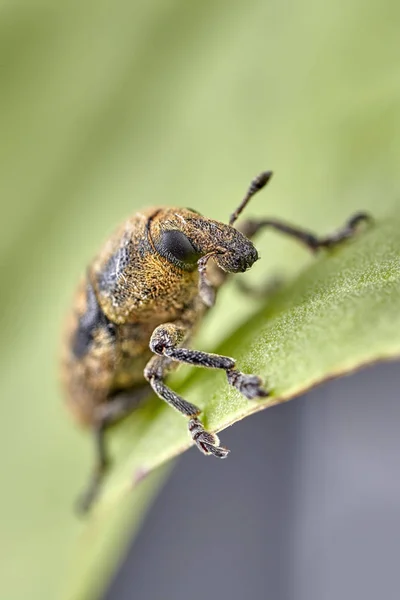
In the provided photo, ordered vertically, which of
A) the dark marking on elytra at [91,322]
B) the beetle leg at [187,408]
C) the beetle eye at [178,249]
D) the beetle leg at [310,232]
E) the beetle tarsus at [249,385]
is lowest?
the dark marking on elytra at [91,322]

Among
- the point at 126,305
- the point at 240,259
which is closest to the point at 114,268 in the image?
the point at 126,305

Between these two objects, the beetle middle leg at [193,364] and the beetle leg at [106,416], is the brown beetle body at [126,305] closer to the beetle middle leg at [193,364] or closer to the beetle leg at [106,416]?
the beetle leg at [106,416]

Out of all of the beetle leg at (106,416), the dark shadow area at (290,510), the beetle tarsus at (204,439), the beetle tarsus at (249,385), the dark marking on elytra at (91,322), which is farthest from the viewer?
the dark shadow area at (290,510)

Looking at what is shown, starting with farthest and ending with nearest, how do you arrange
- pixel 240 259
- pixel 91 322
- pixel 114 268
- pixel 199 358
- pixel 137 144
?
pixel 137 144
pixel 91 322
pixel 114 268
pixel 240 259
pixel 199 358

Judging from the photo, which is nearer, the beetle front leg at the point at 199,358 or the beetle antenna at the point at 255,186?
the beetle front leg at the point at 199,358

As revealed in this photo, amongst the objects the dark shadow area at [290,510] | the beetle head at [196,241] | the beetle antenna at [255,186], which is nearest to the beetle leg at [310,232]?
the beetle antenna at [255,186]

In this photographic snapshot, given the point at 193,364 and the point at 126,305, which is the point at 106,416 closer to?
the point at 126,305
